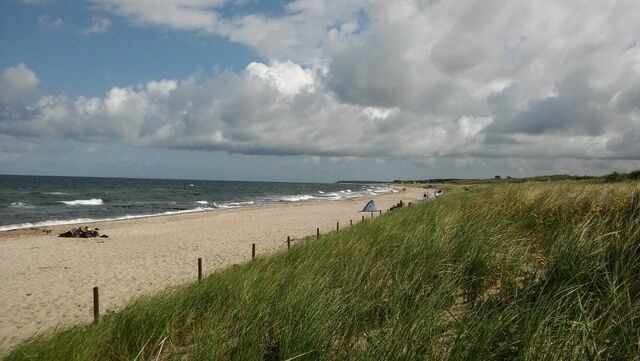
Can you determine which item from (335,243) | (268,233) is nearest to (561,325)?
(335,243)

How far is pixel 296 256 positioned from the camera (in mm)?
7227

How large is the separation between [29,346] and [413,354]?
3.80m

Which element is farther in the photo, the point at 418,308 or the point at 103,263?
the point at 103,263

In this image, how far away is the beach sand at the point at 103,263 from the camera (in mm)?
11041

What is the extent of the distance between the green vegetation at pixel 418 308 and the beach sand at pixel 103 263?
1.64m

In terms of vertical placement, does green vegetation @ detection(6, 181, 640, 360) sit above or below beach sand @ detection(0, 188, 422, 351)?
above

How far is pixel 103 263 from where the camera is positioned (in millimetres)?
17281

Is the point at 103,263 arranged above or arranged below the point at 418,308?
below

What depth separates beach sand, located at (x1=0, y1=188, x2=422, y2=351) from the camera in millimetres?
11041

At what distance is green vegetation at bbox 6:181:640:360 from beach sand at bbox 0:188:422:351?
5.37 feet

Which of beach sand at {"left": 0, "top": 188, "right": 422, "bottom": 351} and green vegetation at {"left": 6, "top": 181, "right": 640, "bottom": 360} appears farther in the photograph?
beach sand at {"left": 0, "top": 188, "right": 422, "bottom": 351}

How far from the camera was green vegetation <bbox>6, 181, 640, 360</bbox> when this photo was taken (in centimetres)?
293

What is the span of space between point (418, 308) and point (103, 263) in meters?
16.6

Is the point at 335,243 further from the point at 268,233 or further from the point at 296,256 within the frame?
the point at 268,233
